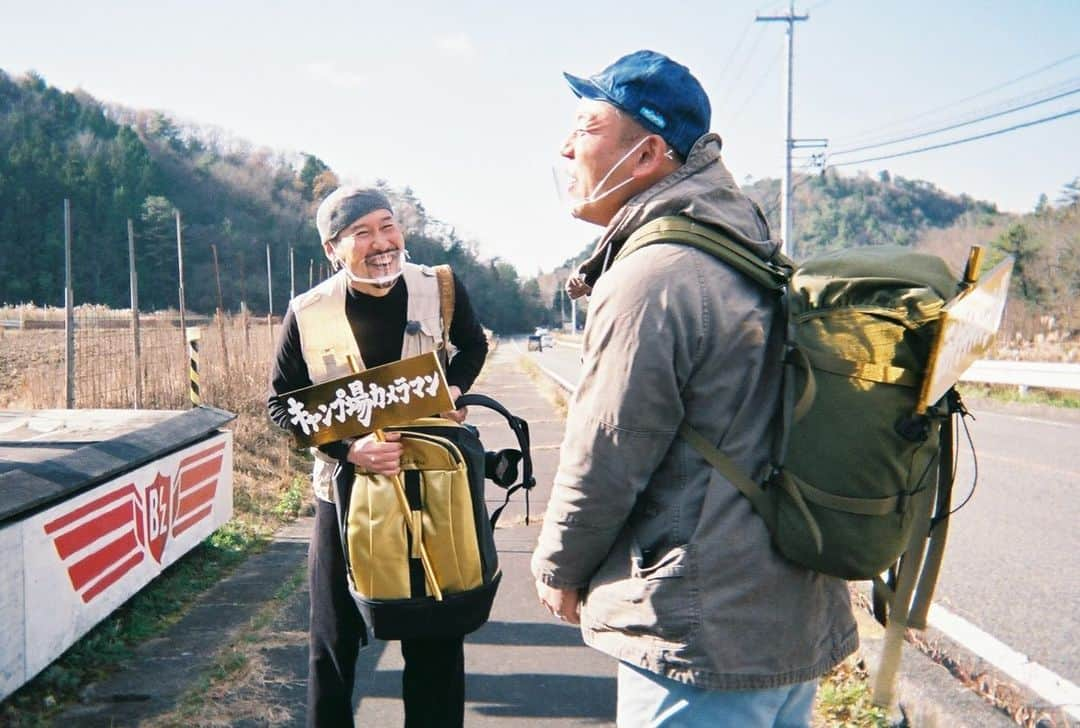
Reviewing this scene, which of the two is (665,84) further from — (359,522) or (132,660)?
(132,660)

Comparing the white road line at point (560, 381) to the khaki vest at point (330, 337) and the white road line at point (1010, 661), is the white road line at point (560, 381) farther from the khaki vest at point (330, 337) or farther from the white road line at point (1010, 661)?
the khaki vest at point (330, 337)

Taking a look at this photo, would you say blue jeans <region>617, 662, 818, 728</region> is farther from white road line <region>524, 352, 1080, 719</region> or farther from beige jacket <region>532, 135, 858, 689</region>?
white road line <region>524, 352, 1080, 719</region>

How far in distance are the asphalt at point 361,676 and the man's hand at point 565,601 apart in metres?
1.80

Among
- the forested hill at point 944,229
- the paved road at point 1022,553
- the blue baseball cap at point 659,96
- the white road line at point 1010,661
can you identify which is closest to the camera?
the blue baseball cap at point 659,96

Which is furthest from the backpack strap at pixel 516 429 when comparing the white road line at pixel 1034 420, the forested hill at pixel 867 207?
the forested hill at pixel 867 207

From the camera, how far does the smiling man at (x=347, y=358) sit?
2744 mm

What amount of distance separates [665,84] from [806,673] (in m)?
1.18

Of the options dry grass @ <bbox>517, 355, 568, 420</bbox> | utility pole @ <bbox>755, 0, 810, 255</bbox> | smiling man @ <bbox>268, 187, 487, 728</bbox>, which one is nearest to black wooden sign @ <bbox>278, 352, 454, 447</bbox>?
smiling man @ <bbox>268, 187, 487, 728</bbox>

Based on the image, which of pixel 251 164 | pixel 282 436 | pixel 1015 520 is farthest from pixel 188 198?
pixel 1015 520

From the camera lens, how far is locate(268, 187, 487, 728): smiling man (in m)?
2.74

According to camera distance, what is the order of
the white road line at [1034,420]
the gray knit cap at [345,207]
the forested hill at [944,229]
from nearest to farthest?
the gray knit cap at [345,207], the white road line at [1034,420], the forested hill at [944,229]

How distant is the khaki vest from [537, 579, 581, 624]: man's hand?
119 cm

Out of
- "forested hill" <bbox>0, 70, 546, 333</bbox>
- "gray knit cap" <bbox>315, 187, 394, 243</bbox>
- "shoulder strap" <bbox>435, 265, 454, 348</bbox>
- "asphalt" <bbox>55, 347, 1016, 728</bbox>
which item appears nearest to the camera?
"gray knit cap" <bbox>315, 187, 394, 243</bbox>

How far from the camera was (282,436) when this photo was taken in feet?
35.0
